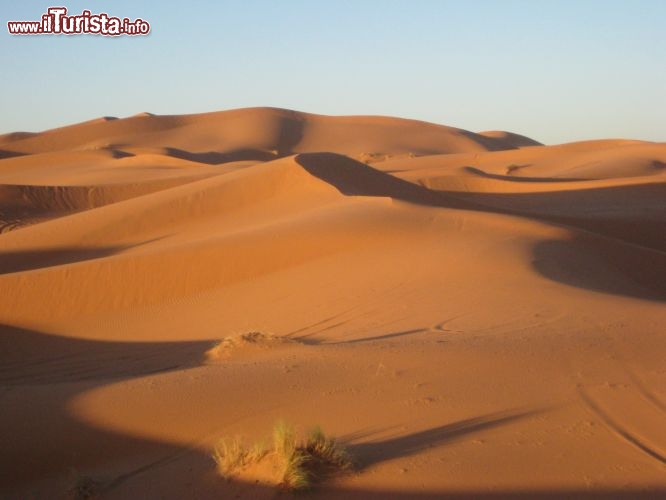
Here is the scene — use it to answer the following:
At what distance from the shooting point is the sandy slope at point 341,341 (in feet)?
20.6

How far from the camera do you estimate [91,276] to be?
1612cm

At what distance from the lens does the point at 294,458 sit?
5.71 metres

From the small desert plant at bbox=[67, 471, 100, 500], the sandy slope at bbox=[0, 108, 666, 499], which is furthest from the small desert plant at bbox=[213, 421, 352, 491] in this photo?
the small desert plant at bbox=[67, 471, 100, 500]

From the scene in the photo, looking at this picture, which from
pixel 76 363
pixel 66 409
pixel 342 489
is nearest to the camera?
pixel 342 489

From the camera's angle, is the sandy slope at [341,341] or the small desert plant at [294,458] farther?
the sandy slope at [341,341]

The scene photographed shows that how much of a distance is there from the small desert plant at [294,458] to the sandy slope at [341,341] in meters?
0.17

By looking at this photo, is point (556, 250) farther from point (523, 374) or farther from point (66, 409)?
point (66, 409)

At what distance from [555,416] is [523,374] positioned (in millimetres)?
1117

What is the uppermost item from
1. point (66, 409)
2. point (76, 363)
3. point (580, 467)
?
point (580, 467)

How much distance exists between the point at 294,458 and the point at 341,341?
4.61 metres

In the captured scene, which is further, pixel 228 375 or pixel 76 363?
pixel 76 363

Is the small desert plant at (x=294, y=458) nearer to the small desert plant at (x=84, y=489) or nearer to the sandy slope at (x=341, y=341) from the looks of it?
the sandy slope at (x=341, y=341)

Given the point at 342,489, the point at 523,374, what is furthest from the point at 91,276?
the point at 342,489

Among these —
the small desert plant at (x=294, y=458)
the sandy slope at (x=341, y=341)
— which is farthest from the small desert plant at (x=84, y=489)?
the small desert plant at (x=294, y=458)
